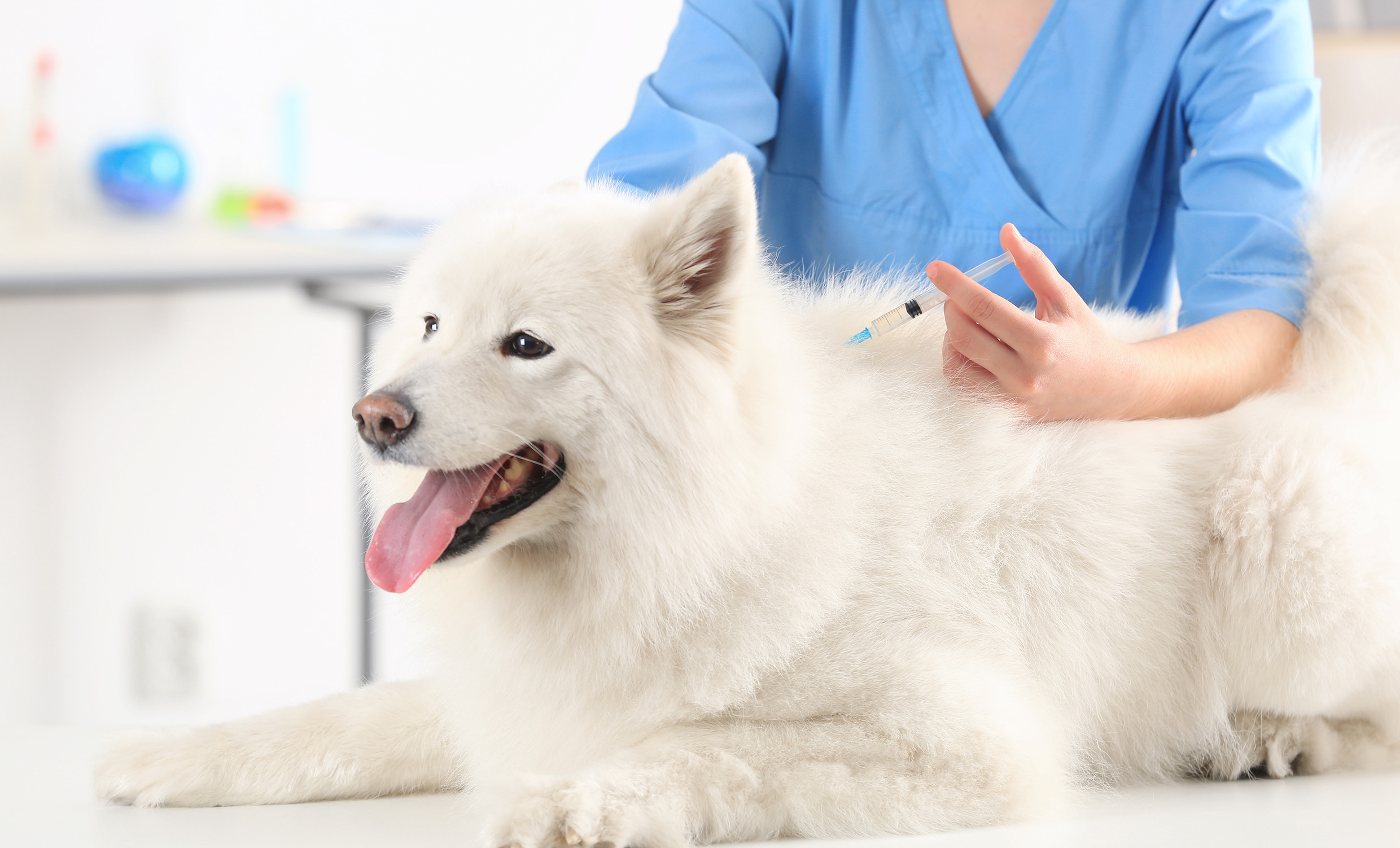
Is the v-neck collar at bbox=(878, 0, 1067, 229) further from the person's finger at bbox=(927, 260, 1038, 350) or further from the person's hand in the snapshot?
the person's finger at bbox=(927, 260, 1038, 350)

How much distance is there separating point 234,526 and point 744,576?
360 centimetres

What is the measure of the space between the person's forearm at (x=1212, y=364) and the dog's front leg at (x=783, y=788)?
523 millimetres

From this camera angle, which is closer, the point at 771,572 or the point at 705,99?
the point at 771,572

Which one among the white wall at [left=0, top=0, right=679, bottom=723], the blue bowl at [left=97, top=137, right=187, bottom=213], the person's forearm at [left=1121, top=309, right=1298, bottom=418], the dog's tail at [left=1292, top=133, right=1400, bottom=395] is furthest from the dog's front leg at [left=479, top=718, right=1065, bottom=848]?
the blue bowl at [left=97, top=137, right=187, bottom=213]

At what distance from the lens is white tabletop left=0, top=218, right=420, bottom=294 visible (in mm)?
3346

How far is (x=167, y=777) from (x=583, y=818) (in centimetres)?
63

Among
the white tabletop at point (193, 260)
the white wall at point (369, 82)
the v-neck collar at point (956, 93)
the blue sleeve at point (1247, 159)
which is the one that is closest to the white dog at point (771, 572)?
the blue sleeve at point (1247, 159)

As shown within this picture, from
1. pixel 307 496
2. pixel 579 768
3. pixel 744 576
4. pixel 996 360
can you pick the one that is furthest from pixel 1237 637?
pixel 307 496

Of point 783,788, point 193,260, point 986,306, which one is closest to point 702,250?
point 986,306

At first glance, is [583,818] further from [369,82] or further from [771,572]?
[369,82]

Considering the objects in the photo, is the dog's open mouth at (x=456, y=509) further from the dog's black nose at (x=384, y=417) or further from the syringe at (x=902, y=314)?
the syringe at (x=902, y=314)

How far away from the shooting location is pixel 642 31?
15.2ft

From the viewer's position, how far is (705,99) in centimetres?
191

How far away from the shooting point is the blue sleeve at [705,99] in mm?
1819
